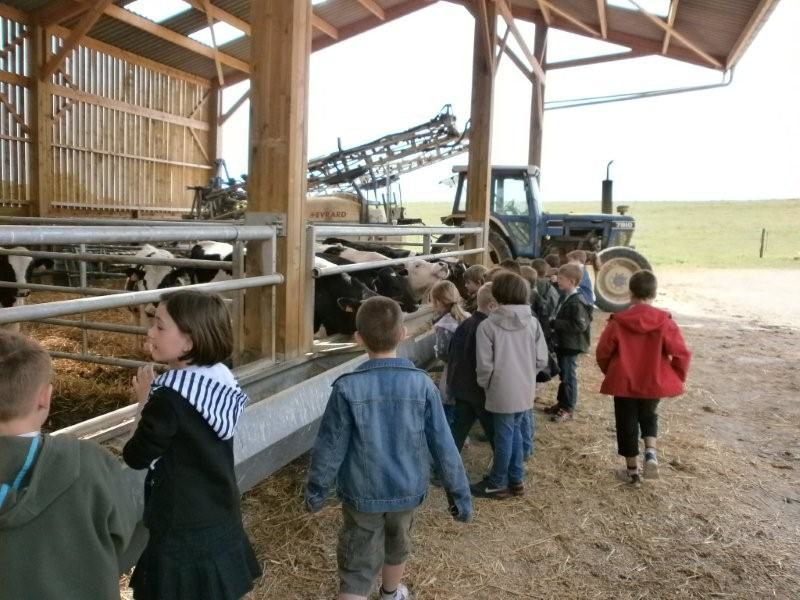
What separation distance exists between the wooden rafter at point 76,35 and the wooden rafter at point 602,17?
31.2ft

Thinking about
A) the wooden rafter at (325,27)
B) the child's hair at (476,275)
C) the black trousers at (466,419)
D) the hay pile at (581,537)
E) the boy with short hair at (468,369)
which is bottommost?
the hay pile at (581,537)

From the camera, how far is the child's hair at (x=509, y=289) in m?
3.67

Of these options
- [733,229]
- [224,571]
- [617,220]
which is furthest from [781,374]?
[733,229]

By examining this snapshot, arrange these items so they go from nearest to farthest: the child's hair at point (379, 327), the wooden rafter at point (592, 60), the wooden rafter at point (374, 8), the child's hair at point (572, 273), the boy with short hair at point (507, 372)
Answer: the child's hair at point (379, 327) < the boy with short hair at point (507, 372) < the child's hair at point (572, 273) < the wooden rafter at point (592, 60) < the wooden rafter at point (374, 8)

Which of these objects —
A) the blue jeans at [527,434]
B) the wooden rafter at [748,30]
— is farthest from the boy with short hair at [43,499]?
the wooden rafter at [748,30]

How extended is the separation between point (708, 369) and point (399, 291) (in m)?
3.61

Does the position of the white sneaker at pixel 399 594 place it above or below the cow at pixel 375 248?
below

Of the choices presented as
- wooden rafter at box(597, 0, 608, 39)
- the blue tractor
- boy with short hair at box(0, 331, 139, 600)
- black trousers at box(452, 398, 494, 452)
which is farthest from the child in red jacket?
wooden rafter at box(597, 0, 608, 39)

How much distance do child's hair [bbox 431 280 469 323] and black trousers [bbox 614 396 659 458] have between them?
43.1 inches

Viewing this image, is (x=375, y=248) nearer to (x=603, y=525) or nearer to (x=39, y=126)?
(x=603, y=525)

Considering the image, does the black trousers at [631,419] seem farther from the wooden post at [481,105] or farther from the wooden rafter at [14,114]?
the wooden rafter at [14,114]

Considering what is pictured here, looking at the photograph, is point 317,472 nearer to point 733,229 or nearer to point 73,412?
point 73,412

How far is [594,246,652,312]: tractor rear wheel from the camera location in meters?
11.6

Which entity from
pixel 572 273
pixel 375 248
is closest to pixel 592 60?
pixel 375 248
